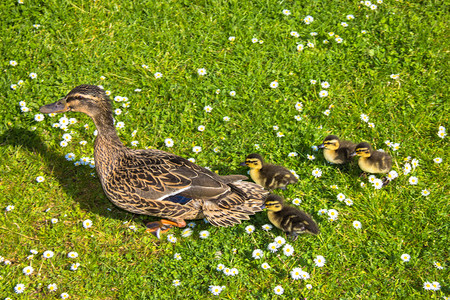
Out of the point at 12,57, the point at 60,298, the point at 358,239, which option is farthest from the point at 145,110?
the point at 358,239

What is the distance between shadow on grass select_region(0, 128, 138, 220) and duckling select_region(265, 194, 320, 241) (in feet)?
5.92

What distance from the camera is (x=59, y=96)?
A: 271 inches

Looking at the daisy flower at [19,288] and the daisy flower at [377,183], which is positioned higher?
the daisy flower at [377,183]

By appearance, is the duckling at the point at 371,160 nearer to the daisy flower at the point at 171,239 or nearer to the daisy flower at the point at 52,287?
the daisy flower at the point at 171,239

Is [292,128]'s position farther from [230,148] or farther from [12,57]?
[12,57]

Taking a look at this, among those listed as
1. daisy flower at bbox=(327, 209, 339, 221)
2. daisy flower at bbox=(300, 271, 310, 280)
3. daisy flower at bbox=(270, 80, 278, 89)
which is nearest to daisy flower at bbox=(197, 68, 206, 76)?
daisy flower at bbox=(270, 80, 278, 89)

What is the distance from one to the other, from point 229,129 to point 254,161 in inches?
38.8

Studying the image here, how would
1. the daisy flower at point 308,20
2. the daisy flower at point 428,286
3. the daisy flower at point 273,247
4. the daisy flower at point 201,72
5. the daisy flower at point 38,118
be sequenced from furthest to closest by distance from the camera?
the daisy flower at point 308,20
the daisy flower at point 201,72
the daisy flower at point 38,118
the daisy flower at point 273,247
the daisy flower at point 428,286

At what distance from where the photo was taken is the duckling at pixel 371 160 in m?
5.74

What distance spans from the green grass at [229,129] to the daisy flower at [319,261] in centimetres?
6

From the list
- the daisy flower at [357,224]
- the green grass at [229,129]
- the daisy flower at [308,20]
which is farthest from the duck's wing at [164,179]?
the daisy flower at [308,20]

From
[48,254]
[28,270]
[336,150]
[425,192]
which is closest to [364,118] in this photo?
[336,150]

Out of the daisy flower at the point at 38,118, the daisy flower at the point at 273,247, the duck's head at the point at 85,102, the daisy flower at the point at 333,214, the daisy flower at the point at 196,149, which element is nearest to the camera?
the daisy flower at the point at 273,247

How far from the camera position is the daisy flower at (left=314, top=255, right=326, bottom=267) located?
512cm
